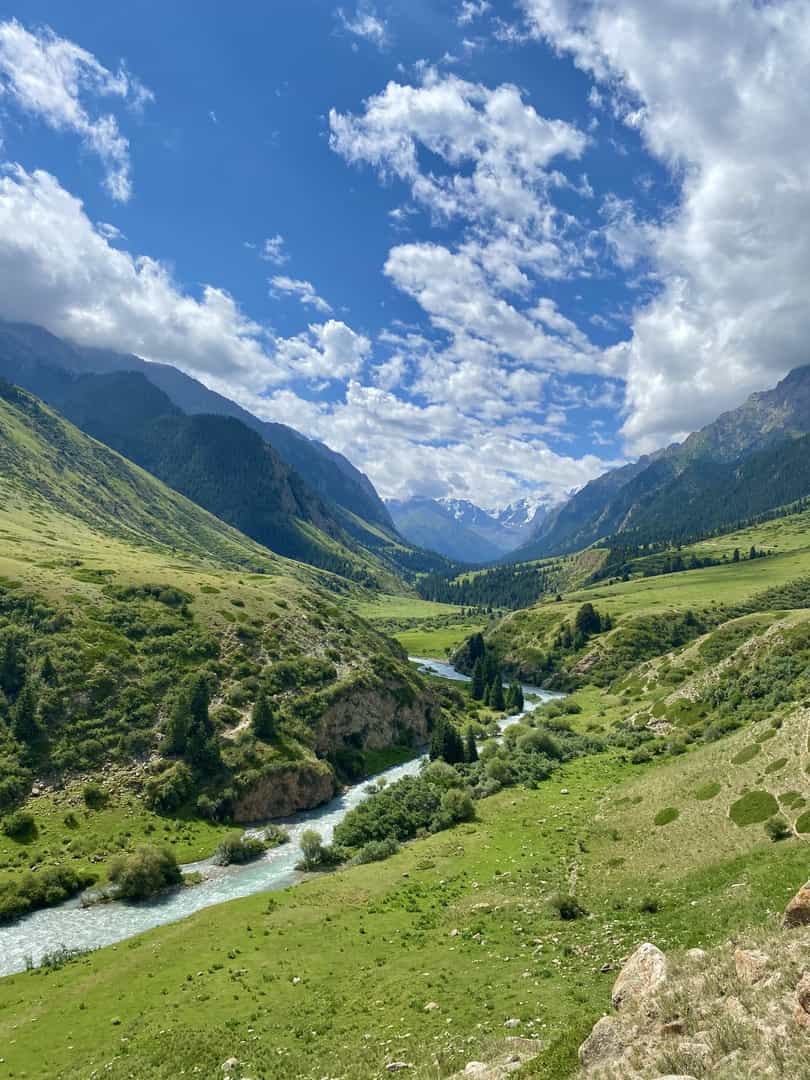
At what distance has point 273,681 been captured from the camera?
116 m

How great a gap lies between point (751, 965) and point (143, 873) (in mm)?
66827

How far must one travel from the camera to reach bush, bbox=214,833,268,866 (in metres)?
75.7

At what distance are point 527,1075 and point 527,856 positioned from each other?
149 feet

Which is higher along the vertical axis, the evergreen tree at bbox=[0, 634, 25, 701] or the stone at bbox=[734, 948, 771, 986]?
the evergreen tree at bbox=[0, 634, 25, 701]

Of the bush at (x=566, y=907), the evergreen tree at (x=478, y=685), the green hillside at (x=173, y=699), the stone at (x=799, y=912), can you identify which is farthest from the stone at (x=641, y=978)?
the evergreen tree at (x=478, y=685)

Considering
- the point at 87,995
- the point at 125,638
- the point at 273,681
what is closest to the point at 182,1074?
the point at 87,995

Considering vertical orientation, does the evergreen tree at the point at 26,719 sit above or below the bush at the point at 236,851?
above

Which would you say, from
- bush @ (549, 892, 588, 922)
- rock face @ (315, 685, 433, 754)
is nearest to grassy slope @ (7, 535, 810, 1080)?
bush @ (549, 892, 588, 922)

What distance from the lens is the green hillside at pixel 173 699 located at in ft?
278

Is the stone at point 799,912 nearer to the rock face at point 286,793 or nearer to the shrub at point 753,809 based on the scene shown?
the shrub at point 753,809

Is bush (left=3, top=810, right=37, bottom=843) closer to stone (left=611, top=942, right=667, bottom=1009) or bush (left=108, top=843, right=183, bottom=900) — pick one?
bush (left=108, top=843, right=183, bottom=900)

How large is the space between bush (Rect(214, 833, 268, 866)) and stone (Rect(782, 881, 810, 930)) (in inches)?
2722

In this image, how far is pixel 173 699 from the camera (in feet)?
333

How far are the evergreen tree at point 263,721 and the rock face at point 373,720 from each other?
34.4 ft
